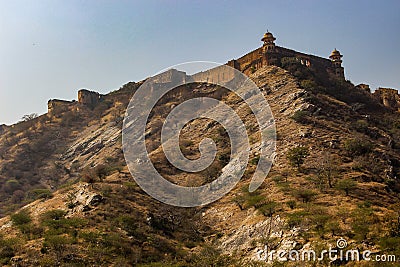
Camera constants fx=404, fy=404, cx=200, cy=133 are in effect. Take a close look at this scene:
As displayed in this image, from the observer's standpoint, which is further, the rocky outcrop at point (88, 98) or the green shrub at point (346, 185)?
the rocky outcrop at point (88, 98)

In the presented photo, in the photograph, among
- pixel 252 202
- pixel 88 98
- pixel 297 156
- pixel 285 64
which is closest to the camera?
pixel 252 202

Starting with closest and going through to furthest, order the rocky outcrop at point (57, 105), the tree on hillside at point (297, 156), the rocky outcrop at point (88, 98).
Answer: the tree on hillside at point (297, 156) < the rocky outcrop at point (57, 105) < the rocky outcrop at point (88, 98)

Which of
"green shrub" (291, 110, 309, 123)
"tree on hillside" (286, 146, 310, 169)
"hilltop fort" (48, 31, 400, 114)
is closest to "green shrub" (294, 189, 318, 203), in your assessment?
"tree on hillside" (286, 146, 310, 169)

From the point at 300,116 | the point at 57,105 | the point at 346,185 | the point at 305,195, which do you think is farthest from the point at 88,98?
the point at 346,185

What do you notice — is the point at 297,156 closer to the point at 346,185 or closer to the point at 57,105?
the point at 346,185

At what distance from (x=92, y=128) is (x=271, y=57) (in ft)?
92.6

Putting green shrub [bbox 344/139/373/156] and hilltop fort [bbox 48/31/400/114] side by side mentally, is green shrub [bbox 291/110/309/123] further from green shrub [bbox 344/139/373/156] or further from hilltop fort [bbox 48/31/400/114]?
hilltop fort [bbox 48/31/400/114]

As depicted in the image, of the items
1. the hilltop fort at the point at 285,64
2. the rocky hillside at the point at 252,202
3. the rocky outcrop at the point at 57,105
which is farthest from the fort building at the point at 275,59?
the rocky outcrop at the point at 57,105

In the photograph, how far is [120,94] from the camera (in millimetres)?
70250

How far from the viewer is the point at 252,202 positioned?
25.8 metres

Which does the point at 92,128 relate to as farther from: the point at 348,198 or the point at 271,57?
the point at 348,198

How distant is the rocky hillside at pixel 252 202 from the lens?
20.7 m

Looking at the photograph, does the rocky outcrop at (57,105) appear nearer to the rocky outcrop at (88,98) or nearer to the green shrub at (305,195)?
the rocky outcrop at (88,98)

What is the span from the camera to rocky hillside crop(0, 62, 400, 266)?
20.7 m
